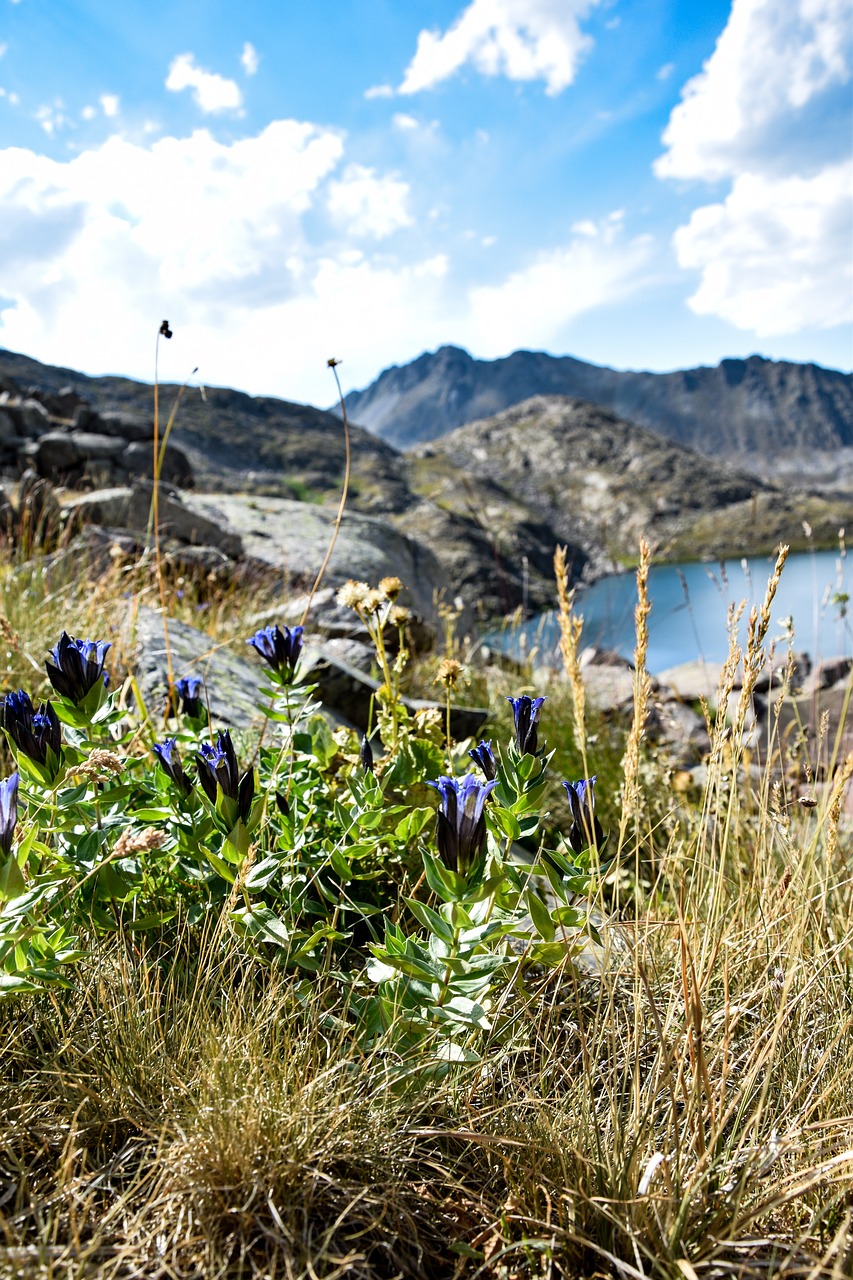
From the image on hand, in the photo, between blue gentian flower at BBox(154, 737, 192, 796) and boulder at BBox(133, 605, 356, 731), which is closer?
blue gentian flower at BBox(154, 737, 192, 796)

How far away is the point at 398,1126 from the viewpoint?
1473 millimetres

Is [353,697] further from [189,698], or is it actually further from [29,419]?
[29,419]

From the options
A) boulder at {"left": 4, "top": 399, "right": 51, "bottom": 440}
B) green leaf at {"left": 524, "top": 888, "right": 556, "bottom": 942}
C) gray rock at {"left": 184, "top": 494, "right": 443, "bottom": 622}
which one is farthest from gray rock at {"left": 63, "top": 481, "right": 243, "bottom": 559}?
Answer: boulder at {"left": 4, "top": 399, "right": 51, "bottom": 440}

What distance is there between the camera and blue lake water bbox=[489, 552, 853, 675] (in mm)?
3406

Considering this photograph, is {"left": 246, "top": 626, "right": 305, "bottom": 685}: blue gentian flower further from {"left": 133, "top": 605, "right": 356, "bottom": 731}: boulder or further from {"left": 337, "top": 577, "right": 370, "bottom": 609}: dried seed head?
{"left": 133, "top": 605, "right": 356, "bottom": 731}: boulder

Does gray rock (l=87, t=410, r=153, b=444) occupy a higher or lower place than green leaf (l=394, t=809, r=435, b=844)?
higher

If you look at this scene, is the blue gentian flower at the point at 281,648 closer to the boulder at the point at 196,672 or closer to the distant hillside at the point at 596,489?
the boulder at the point at 196,672

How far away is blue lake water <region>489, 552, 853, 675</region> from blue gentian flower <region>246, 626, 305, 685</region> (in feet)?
3.22

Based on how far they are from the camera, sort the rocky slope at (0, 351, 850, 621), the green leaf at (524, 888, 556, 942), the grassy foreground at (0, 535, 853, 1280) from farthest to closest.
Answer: the rocky slope at (0, 351, 850, 621) < the green leaf at (524, 888, 556, 942) < the grassy foreground at (0, 535, 853, 1280)

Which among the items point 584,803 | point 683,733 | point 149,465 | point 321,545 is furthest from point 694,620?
point 149,465

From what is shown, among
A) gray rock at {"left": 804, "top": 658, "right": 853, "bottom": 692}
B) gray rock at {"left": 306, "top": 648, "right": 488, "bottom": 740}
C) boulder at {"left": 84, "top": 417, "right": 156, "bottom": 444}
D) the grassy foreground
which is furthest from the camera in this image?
boulder at {"left": 84, "top": 417, "right": 156, "bottom": 444}

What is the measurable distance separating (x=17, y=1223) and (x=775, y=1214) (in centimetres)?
137

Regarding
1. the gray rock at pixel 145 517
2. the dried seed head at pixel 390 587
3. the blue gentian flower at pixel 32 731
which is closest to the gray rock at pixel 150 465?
the gray rock at pixel 145 517

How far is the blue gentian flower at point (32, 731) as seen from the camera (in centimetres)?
162
